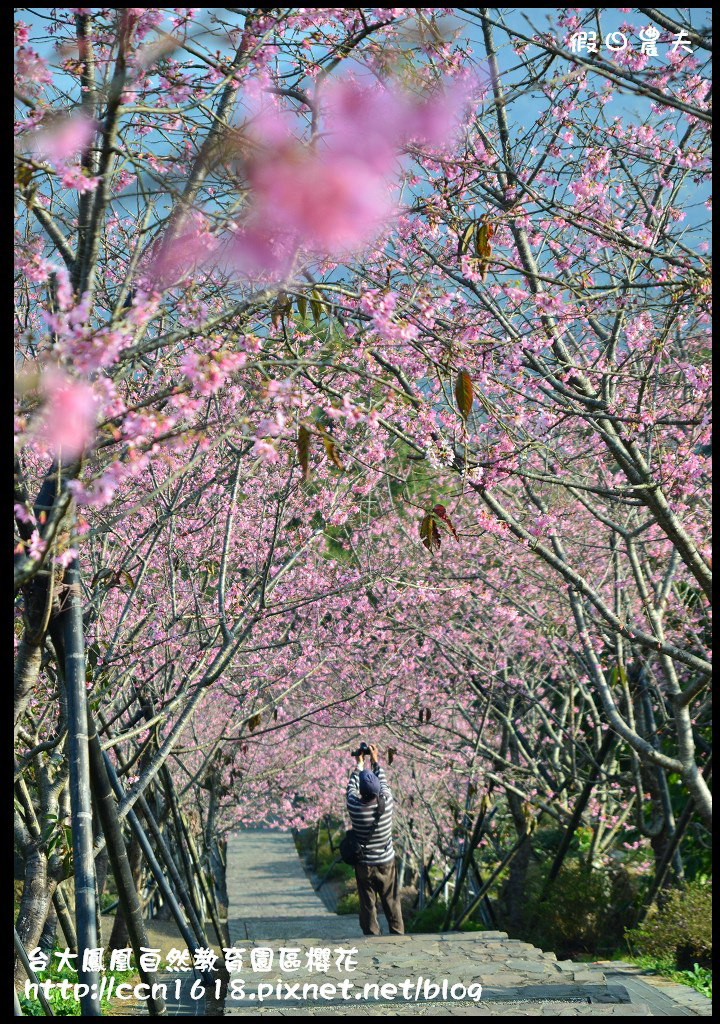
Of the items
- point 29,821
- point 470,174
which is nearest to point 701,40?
point 470,174

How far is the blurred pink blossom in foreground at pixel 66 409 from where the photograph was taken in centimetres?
287

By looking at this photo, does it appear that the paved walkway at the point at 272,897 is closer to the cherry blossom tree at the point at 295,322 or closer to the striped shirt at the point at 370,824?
the striped shirt at the point at 370,824

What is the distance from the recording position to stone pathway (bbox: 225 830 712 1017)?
5.62 m

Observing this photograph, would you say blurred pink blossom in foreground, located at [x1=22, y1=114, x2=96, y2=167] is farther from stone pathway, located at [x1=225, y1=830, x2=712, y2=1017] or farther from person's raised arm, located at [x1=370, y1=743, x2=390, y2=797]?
person's raised arm, located at [x1=370, y1=743, x2=390, y2=797]

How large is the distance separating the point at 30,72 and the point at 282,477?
6579mm

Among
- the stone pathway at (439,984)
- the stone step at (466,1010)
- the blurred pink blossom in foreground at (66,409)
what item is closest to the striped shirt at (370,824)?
the stone pathway at (439,984)

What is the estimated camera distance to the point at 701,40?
4.29 m

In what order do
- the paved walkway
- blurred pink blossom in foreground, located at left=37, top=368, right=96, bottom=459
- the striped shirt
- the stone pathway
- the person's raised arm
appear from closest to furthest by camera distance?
blurred pink blossom in foreground, located at left=37, top=368, right=96, bottom=459 < the stone pathway < the striped shirt < the person's raised arm < the paved walkway

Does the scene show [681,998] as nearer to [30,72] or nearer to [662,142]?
[662,142]

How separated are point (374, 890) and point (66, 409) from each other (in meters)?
7.53

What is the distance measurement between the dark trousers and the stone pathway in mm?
486

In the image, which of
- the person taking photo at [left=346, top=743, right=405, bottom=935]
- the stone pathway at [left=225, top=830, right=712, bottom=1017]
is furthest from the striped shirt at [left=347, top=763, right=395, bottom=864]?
the stone pathway at [left=225, top=830, right=712, bottom=1017]

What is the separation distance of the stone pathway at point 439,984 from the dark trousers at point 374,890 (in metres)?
0.49

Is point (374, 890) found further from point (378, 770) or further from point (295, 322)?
point (295, 322)
